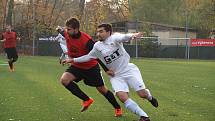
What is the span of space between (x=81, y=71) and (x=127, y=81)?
1327 mm

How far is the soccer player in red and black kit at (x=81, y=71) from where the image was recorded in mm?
9023

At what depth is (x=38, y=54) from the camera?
4600cm

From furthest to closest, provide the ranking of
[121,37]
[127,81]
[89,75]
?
[89,75]
[127,81]
[121,37]

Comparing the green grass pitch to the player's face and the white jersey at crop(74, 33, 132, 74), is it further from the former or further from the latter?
the player's face

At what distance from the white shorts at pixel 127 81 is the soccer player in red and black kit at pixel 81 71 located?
97cm

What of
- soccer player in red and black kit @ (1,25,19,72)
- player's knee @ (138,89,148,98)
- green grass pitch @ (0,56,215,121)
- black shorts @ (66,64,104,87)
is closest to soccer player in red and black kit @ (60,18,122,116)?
black shorts @ (66,64,104,87)

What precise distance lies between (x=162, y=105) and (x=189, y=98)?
1611 millimetres

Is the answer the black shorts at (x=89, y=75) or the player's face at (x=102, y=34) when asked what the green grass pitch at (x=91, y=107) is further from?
the player's face at (x=102, y=34)

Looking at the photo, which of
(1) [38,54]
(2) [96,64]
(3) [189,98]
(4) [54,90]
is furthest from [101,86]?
(1) [38,54]

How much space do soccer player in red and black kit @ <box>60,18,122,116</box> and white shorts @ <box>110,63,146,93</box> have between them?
0.97 metres

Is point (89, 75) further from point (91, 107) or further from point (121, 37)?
point (121, 37)

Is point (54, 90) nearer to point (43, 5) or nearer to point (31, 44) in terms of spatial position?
point (31, 44)

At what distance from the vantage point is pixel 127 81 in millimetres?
8180

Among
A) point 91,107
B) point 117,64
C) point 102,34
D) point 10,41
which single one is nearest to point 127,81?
point 117,64
